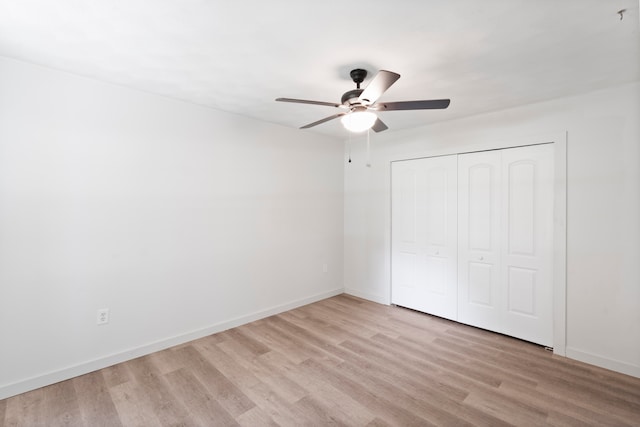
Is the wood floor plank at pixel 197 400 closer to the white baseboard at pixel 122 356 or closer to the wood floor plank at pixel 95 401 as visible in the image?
the wood floor plank at pixel 95 401

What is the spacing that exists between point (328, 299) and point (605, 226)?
325 centimetres

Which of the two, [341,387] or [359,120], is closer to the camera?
[359,120]

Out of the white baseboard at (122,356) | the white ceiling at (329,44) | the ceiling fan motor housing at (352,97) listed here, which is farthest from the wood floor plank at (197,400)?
the white ceiling at (329,44)

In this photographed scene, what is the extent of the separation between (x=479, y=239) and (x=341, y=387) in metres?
2.25

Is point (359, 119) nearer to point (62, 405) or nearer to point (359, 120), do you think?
point (359, 120)

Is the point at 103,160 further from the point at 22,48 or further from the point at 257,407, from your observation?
the point at 257,407

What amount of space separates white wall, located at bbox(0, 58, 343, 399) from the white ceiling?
39 cm

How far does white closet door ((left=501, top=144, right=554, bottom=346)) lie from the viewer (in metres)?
2.91

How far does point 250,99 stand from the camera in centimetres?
292

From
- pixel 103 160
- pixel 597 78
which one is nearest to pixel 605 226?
pixel 597 78

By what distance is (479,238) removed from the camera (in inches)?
133

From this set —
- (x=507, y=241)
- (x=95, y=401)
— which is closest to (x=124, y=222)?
(x=95, y=401)

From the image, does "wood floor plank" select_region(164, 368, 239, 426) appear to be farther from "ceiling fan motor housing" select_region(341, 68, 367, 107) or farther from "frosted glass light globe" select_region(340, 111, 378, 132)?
"ceiling fan motor housing" select_region(341, 68, 367, 107)

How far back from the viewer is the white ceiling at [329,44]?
5.21 feet
